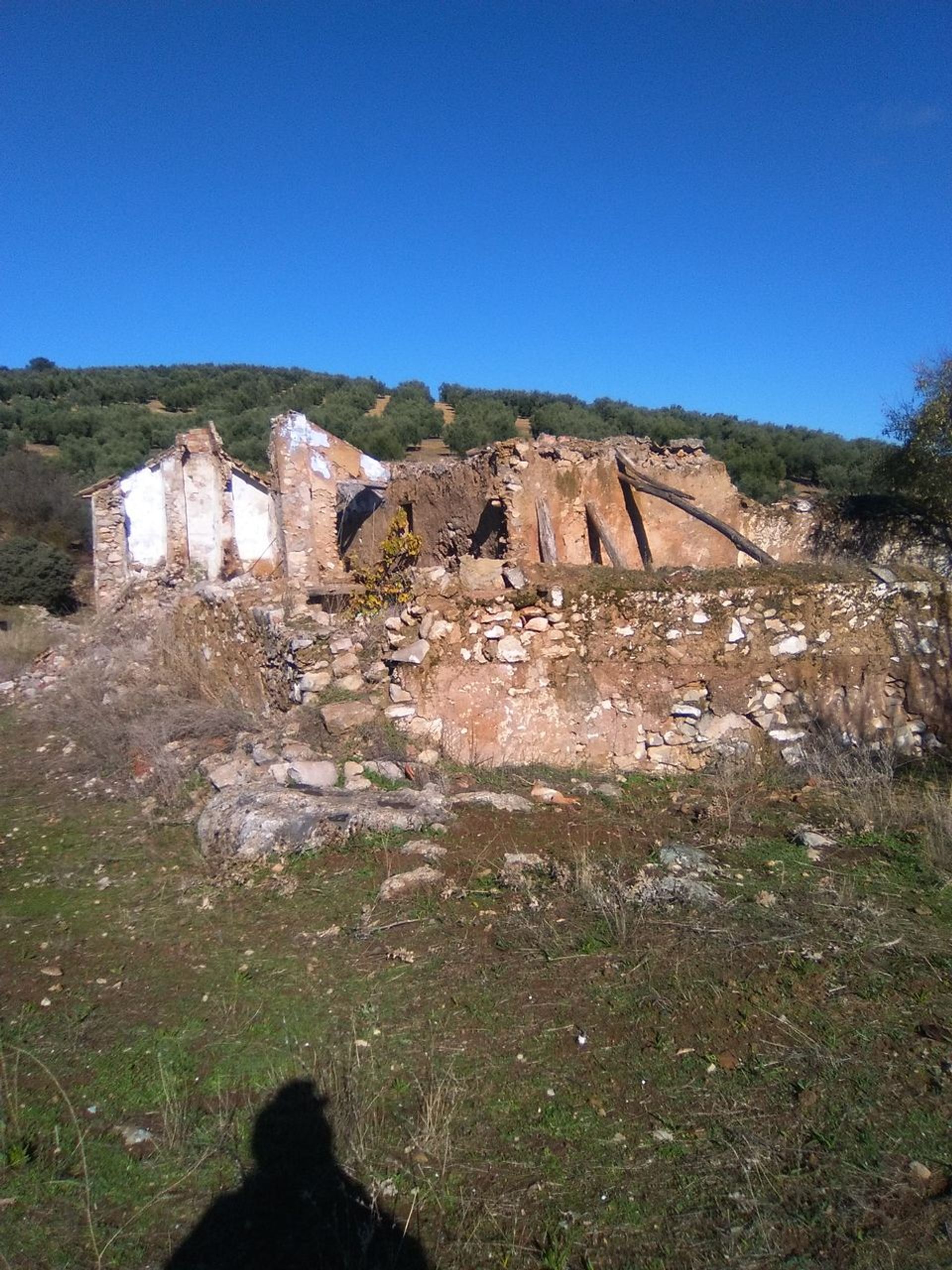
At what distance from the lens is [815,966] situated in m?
3.52

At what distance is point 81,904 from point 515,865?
100 inches

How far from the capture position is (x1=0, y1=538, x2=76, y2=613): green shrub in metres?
21.0

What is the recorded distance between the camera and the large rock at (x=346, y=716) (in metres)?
6.52

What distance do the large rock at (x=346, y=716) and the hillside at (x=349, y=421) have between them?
16936mm

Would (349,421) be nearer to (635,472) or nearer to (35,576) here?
(35,576)

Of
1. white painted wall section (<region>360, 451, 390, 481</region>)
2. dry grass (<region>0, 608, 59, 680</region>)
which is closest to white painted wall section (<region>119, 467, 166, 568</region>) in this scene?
dry grass (<region>0, 608, 59, 680</region>)

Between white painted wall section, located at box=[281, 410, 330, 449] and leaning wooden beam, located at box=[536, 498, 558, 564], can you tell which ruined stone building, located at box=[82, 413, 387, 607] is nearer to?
white painted wall section, located at box=[281, 410, 330, 449]

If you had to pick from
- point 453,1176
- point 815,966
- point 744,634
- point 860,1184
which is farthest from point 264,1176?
point 744,634

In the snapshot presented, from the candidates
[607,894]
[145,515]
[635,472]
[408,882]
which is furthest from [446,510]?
[145,515]

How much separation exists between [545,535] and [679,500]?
2.30 m

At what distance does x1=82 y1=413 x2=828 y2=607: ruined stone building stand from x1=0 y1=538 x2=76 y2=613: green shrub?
3.08 metres

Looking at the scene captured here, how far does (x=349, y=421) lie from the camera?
119 feet

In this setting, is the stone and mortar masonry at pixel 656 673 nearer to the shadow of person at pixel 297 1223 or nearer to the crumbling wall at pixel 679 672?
the crumbling wall at pixel 679 672

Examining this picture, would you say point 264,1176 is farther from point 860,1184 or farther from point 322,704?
point 322,704
